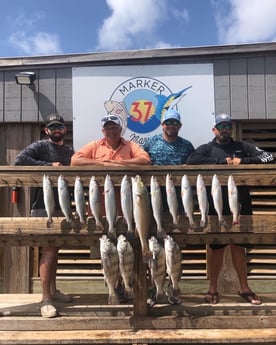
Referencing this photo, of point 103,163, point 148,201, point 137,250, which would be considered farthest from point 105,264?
point 103,163

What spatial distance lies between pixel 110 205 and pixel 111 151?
0.74 meters

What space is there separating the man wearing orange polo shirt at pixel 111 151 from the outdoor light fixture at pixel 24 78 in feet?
6.13

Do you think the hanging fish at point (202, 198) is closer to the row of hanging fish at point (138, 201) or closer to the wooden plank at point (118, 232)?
the row of hanging fish at point (138, 201)

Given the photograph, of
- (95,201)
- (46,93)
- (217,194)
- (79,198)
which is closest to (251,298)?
(217,194)

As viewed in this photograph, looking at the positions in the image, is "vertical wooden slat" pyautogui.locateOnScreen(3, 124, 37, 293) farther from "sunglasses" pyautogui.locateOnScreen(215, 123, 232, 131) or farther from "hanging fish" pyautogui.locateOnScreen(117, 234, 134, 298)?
"sunglasses" pyautogui.locateOnScreen(215, 123, 232, 131)

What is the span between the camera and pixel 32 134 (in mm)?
5398

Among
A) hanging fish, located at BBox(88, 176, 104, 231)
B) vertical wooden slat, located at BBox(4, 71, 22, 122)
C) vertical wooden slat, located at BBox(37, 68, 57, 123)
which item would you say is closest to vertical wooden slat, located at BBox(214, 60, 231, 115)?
vertical wooden slat, located at BBox(37, 68, 57, 123)

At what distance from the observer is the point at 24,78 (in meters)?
5.16

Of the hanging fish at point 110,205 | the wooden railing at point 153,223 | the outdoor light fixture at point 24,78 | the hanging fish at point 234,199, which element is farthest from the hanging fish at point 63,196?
the outdoor light fixture at point 24,78

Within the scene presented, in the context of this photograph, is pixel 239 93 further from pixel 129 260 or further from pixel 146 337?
pixel 146 337

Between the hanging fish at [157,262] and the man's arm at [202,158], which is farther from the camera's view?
the man's arm at [202,158]

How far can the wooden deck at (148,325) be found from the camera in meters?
3.26

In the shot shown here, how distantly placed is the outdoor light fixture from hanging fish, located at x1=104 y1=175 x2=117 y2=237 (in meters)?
2.54

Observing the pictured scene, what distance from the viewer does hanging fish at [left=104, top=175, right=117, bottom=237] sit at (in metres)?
3.27
